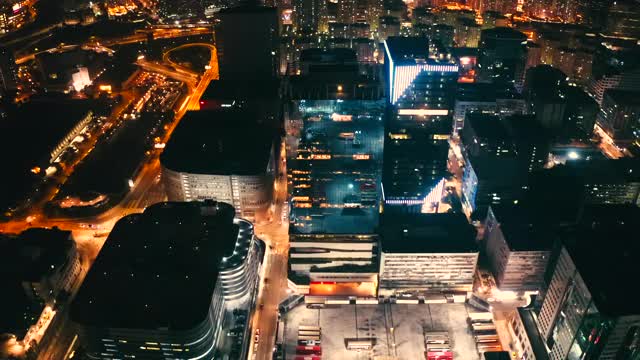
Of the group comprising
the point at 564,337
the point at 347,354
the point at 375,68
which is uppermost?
the point at 375,68

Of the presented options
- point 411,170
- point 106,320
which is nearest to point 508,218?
point 411,170

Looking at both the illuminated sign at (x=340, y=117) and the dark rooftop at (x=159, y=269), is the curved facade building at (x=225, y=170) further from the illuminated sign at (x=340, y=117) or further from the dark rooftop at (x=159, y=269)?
the illuminated sign at (x=340, y=117)

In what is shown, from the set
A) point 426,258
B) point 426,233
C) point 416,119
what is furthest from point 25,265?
point 416,119

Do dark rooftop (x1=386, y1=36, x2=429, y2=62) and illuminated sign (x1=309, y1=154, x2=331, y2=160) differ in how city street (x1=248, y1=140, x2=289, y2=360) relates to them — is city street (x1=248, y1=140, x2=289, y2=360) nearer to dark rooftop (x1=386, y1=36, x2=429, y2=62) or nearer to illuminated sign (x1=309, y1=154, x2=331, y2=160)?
illuminated sign (x1=309, y1=154, x2=331, y2=160)

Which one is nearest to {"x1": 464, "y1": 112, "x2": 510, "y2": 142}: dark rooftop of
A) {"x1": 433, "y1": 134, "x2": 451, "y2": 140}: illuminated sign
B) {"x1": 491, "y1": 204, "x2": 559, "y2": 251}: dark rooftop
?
{"x1": 433, "y1": 134, "x2": 451, "y2": 140}: illuminated sign

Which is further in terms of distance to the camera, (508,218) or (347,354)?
(508,218)

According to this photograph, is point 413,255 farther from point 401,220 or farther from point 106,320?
point 106,320
